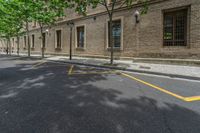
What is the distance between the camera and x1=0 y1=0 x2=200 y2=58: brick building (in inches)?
412

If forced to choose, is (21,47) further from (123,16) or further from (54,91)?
(54,91)

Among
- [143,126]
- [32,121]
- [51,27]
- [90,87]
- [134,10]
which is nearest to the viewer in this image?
[143,126]

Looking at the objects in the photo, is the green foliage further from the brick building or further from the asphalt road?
the asphalt road

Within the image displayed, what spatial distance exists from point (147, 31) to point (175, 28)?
2.04 m

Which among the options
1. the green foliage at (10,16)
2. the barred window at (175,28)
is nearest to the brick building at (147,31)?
the barred window at (175,28)

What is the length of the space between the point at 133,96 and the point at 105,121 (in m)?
1.88

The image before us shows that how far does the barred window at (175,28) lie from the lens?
1096 cm

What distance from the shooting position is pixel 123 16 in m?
14.2

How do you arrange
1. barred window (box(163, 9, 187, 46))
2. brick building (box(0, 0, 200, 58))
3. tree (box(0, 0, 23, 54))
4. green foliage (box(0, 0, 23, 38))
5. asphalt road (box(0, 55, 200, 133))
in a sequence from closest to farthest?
asphalt road (box(0, 55, 200, 133)) → brick building (box(0, 0, 200, 58)) → barred window (box(163, 9, 187, 46)) → green foliage (box(0, 0, 23, 38)) → tree (box(0, 0, 23, 54))

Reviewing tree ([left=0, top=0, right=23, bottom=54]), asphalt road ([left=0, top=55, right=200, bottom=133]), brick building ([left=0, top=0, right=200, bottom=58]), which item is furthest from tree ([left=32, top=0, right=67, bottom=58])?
asphalt road ([left=0, top=55, right=200, bottom=133])

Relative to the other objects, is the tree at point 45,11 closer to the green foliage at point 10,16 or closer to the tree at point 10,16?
the green foliage at point 10,16

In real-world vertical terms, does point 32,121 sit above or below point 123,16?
below

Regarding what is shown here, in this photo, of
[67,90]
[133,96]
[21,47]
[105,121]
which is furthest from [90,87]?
[21,47]

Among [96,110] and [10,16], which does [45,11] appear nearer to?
[10,16]
